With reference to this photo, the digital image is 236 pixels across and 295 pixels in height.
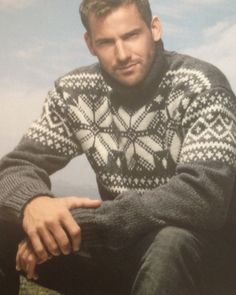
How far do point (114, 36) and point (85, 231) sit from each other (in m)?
0.52

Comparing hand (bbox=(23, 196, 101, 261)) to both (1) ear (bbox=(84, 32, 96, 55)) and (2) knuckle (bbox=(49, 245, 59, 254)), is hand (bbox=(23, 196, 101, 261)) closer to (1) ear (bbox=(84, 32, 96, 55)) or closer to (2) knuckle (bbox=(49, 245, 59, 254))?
(2) knuckle (bbox=(49, 245, 59, 254))

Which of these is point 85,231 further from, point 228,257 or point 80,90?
point 80,90

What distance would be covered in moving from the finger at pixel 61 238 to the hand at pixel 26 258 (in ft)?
0.16

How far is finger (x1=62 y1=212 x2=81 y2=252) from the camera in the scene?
0.84 m

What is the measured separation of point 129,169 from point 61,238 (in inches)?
12.6

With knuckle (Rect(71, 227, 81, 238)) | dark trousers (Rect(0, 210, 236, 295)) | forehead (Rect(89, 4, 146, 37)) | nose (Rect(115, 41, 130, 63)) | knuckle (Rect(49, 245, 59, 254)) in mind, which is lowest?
dark trousers (Rect(0, 210, 236, 295))

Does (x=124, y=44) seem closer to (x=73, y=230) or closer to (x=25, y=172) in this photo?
(x=25, y=172)

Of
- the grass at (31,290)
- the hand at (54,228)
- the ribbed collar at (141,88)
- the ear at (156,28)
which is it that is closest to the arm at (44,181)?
the hand at (54,228)

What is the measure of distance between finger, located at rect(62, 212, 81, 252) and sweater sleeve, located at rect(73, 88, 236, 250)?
1 cm

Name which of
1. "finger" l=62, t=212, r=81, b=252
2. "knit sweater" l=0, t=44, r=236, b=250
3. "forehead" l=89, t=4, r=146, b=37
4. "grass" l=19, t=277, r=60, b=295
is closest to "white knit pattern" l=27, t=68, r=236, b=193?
"knit sweater" l=0, t=44, r=236, b=250

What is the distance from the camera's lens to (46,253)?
872 millimetres

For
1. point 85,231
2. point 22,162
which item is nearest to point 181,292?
point 85,231

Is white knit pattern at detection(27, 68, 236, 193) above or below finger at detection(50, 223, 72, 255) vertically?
above

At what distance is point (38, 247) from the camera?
2.82ft
